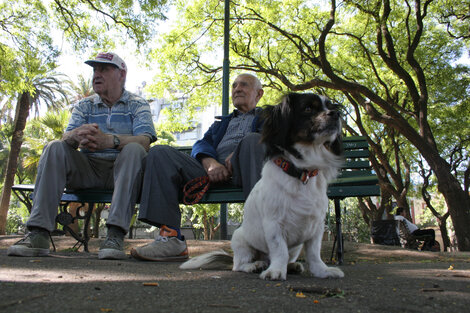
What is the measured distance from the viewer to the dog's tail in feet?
9.82

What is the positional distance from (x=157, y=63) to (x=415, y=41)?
29.0 ft

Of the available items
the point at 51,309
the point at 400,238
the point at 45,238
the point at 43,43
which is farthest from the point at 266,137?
the point at 400,238

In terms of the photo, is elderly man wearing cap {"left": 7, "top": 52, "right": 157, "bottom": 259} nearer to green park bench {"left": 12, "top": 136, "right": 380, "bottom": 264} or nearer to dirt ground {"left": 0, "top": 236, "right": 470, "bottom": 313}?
green park bench {"left": 12, "top": 136, "right": 380, "bottom": 264}

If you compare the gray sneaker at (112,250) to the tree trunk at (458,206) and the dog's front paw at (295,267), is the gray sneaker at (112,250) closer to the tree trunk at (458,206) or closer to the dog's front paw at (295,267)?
the dog's front paw at (295,267)

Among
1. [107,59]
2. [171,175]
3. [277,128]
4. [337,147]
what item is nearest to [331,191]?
[337,147]

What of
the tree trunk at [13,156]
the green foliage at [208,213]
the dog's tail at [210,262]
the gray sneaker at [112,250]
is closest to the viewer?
the dog's tail at [210,262]

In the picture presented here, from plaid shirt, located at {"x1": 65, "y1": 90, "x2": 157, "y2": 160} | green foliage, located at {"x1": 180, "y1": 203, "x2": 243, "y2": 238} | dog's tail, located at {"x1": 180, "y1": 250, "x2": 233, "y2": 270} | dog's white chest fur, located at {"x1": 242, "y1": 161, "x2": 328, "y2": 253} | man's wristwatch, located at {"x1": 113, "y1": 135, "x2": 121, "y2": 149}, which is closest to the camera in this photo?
dog's white chest fur, located at {"x1": 242, "y1": 161, "x2": 328, "y2": 253}

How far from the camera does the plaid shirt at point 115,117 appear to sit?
4.04 meters

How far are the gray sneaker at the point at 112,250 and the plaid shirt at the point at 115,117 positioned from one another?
37.9 inches

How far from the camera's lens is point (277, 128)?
8.96 feet

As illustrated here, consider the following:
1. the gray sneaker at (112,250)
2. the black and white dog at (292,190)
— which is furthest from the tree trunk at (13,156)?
the black and white dog at (292,190)

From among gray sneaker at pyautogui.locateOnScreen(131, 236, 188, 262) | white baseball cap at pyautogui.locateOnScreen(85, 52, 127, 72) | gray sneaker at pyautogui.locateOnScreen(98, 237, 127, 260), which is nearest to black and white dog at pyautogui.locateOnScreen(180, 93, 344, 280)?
gray sneaker at pyautogui.locateOnScreen(131, 236, 188, 262)

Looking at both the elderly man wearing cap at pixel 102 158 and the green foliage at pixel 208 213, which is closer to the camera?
the elderly man wearing cap at pixel 102 158

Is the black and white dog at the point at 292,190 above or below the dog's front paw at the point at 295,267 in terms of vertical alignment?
above
